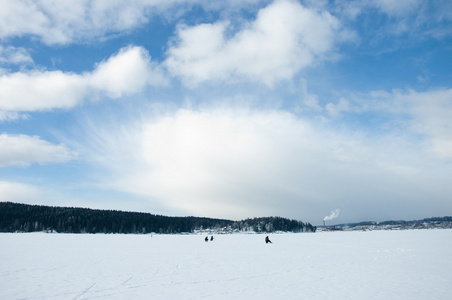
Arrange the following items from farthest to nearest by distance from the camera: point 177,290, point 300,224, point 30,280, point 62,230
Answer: point 300,224 < point 62,230 < point 30,280 < point 177,290

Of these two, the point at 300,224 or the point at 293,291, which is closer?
the point at 293,291

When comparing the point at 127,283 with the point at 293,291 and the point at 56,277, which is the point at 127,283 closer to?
the point at 56,277

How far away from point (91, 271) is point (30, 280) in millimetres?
3363

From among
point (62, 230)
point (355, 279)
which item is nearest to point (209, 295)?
point (355, 279)

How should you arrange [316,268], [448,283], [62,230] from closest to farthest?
[448,283] → [316,268] → [62,230]

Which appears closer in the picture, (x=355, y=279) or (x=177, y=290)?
(x=177, y=290)

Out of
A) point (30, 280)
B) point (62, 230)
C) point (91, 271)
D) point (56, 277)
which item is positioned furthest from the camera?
point (62, 230)

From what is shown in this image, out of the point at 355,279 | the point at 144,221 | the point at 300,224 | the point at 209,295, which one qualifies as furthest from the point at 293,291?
the point at 300,224

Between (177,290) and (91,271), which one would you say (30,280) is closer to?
(91,271)

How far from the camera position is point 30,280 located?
1327cm

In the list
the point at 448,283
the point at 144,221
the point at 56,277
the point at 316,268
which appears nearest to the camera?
the point at 448,283

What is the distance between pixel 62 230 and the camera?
116m

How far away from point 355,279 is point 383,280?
A: 1.23 metres

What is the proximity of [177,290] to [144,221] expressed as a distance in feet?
456
